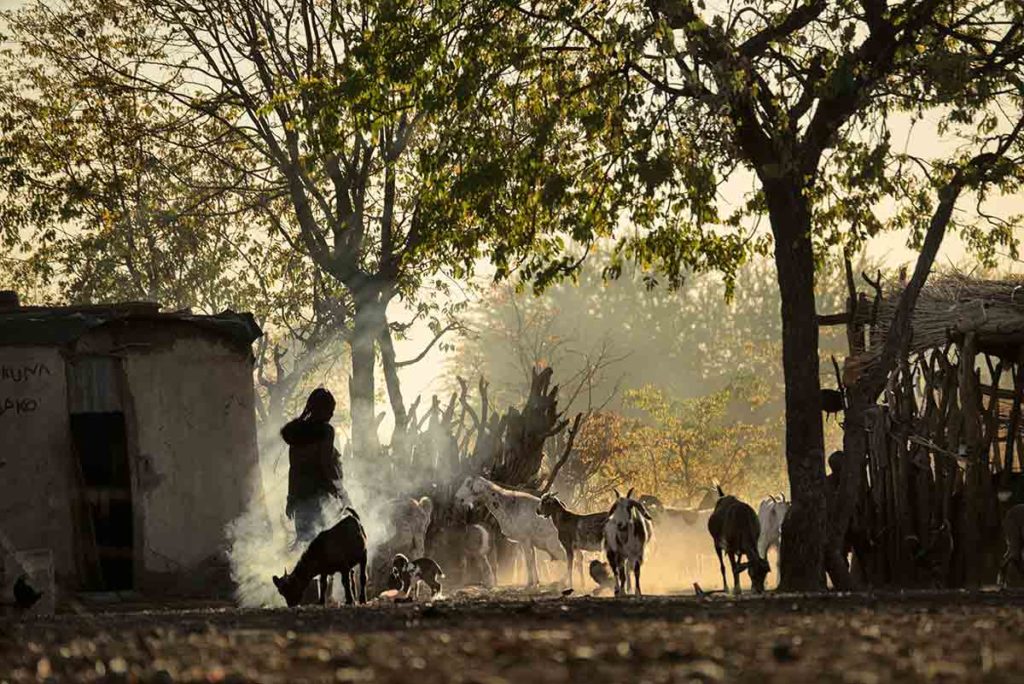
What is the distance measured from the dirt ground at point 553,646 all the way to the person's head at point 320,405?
4.38 metres

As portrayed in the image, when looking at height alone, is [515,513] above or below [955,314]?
below

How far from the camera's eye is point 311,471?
52.4 ft

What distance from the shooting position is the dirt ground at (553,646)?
6.73 meters

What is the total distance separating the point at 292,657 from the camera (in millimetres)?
7699

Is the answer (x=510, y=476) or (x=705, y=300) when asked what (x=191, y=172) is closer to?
(x=510, y=476)

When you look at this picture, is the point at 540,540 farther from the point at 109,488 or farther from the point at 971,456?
the point at 109,488

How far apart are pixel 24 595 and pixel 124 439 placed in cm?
466

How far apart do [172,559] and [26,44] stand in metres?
20.1

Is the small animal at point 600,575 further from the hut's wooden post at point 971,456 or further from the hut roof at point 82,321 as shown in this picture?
the hut roof at point 82,321

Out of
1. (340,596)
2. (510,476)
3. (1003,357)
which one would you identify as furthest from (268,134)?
(1003,357)

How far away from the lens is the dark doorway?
19.0m

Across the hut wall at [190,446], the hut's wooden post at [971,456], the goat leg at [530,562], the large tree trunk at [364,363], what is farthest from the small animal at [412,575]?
the large tree trunk at [364,363]

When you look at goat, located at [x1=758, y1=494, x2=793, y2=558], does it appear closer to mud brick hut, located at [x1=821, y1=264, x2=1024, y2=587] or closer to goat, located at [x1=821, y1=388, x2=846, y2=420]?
mud brick hut, located at [x1=821, y1=264, x2=1024, y2=587]

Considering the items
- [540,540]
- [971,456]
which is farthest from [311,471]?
[540,540]
